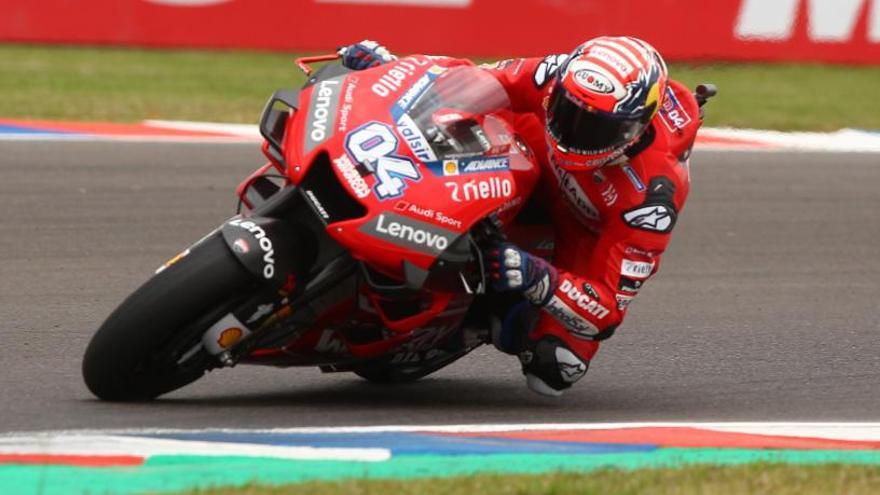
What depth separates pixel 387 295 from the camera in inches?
193

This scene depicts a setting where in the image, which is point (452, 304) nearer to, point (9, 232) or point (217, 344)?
point (217, 344)

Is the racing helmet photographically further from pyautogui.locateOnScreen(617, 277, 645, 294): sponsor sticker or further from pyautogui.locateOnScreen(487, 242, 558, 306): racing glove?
pyautogui.locateOnScreen(617, 277, 645, 294): sponsor sticker

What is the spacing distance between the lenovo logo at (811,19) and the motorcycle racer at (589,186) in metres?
8.85

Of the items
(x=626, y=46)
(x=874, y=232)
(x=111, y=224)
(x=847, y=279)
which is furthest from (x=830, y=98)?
(x=626, y=46)

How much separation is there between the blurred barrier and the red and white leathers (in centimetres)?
890

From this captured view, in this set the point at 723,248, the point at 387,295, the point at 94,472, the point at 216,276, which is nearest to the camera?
the point at 94,472

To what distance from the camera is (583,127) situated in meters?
4.89

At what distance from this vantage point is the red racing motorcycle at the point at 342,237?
462 centimetres

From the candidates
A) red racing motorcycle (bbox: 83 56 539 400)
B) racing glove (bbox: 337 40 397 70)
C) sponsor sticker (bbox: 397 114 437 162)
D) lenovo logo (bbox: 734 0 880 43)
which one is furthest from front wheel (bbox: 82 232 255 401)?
lenovo logo (bbox: 734 0 880 43)

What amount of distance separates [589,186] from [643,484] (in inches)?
49.8

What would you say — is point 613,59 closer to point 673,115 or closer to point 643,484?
point 673,115

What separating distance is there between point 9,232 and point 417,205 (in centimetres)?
393

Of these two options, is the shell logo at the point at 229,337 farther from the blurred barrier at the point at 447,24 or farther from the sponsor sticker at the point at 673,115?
the blurred barrier at the point at 447,24

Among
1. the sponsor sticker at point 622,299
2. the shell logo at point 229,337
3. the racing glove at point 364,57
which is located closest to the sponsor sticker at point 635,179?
the sponsor sticker at point 622,299
